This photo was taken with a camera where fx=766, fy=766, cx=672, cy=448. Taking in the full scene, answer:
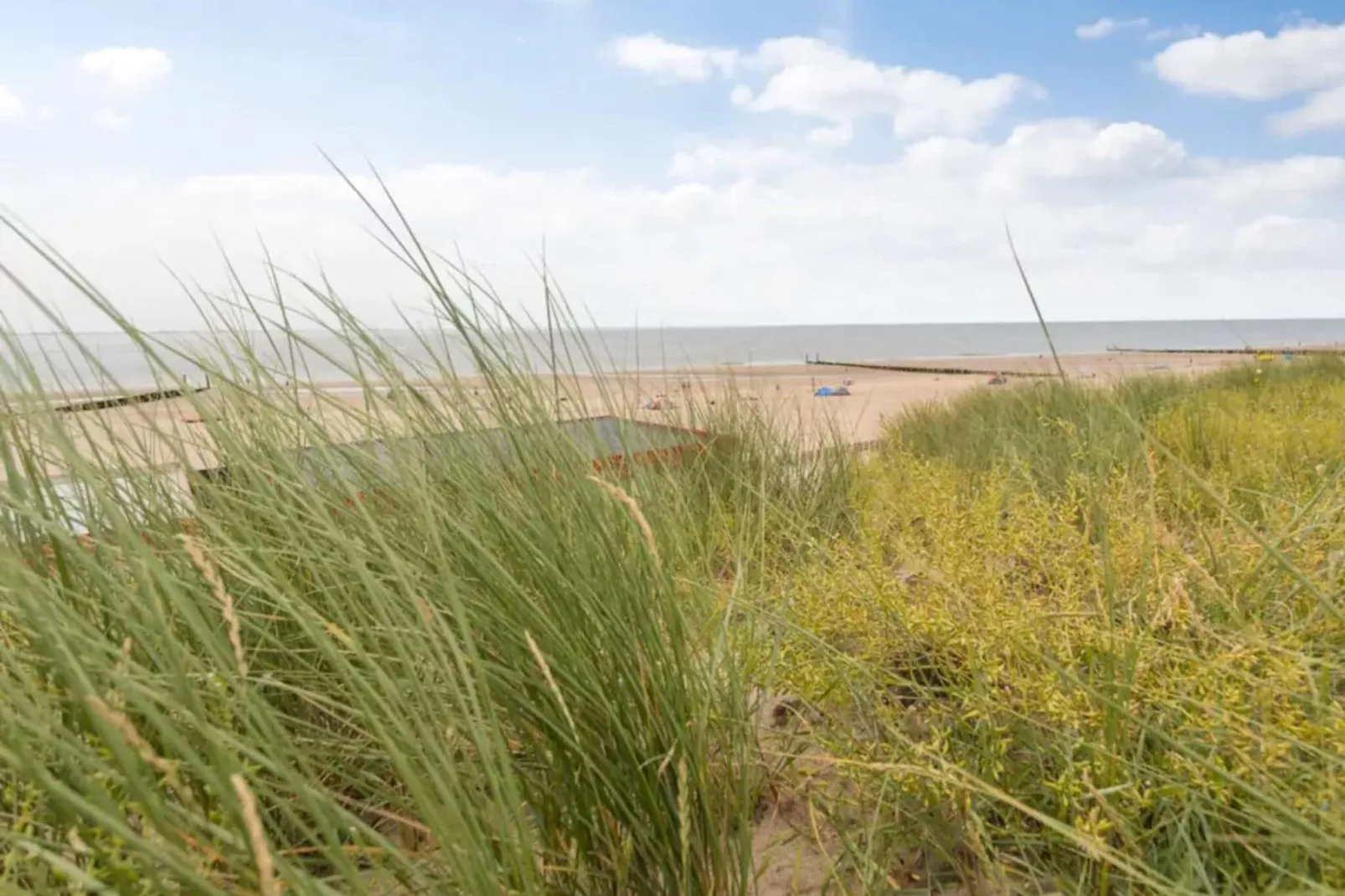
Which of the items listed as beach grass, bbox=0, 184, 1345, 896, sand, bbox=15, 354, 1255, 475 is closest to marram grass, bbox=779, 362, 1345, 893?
beach grass, bbox=0, 184, 1345, 896

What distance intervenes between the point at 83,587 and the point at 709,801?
0.96m

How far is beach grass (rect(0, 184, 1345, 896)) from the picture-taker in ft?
2.27

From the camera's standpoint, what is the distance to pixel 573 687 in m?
1.03

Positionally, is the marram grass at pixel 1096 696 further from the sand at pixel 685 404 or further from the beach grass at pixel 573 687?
the sand at pixel 685 404

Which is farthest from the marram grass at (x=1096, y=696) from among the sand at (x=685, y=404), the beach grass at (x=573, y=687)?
the sand at (x=685, y=404)

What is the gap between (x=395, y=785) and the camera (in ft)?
4.00

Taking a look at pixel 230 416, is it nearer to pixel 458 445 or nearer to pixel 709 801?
pixel 458 445

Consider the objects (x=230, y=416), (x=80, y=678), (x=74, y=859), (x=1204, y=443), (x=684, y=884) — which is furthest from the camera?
(x=1204, y=443)

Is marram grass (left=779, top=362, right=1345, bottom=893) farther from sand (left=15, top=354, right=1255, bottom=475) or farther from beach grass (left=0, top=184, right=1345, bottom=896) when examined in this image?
sand (left=15, top=354, right=1255, bottom=475)

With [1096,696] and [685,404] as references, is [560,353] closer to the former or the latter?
[685,404]

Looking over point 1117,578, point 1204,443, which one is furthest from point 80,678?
point 1204,443

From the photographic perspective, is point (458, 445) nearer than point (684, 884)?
No

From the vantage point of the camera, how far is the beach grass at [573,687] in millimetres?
690

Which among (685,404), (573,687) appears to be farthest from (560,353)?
(573,687)
